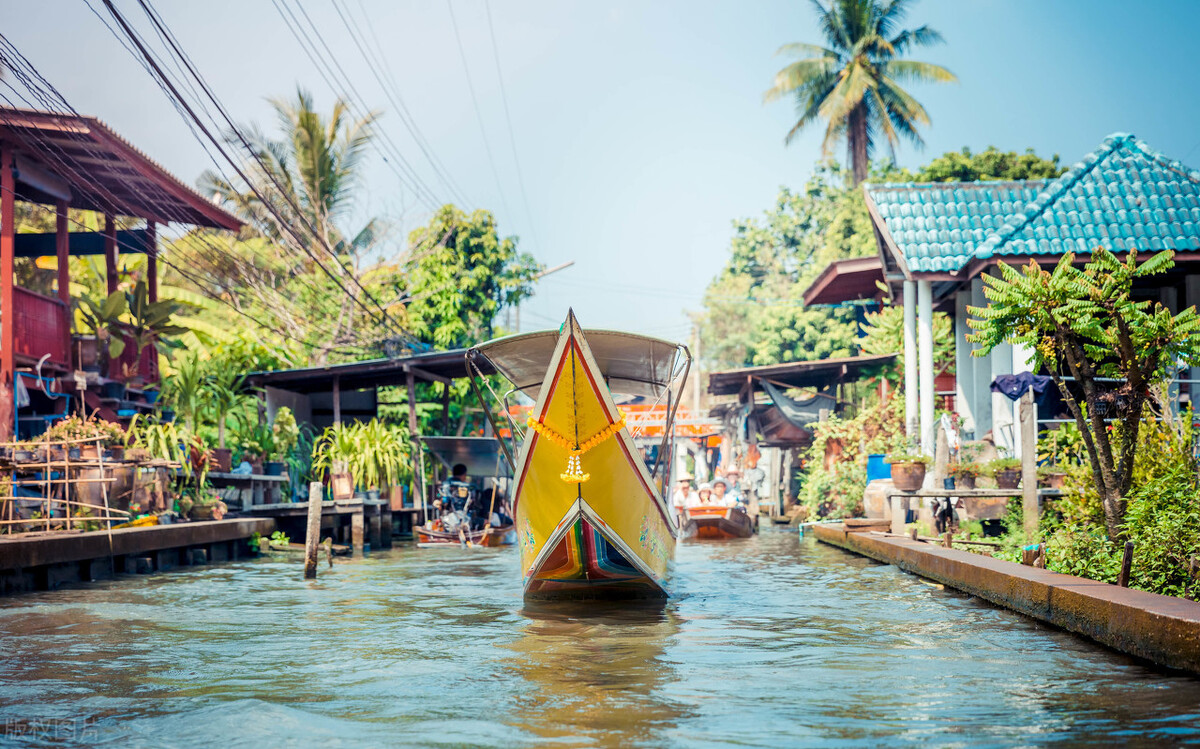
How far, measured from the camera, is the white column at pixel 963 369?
15242 millimetres

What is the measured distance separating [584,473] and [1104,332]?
160 inches

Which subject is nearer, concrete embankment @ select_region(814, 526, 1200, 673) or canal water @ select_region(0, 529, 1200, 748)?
canal water @ select_region(0, 529, 1200, 748)

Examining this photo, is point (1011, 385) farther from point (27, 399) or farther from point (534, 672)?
point (27, 399)

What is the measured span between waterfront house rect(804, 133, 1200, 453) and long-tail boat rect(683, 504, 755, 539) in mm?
4382

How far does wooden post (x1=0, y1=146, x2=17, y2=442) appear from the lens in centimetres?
1298

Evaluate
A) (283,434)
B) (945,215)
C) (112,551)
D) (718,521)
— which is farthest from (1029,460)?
(283,434)

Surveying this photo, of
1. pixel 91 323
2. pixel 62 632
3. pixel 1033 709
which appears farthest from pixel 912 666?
pixel 91 323

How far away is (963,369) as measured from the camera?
15.6 m

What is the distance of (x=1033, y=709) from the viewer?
5.06 m

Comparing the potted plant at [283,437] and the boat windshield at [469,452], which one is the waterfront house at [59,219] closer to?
the potted plant at [283,437]

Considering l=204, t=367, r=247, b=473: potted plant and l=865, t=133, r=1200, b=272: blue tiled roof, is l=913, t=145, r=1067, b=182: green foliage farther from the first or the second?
l=204, t=367, r=247, b=473: potted plant

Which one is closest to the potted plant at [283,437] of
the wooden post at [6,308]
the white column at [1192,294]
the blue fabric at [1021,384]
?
the wooden post at [6,308]

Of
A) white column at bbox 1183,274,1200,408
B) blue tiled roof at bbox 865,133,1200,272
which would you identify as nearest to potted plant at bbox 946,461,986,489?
blue tiled roof at bbox 865,133,1200,272

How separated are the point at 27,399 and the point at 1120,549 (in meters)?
12.8
